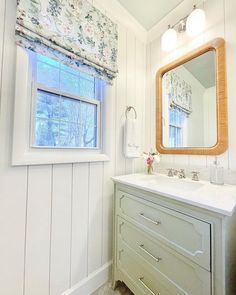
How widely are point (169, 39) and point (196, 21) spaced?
255mm

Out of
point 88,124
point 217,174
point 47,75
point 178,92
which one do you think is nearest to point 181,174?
point 217,174

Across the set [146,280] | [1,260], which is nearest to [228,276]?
[146,280]

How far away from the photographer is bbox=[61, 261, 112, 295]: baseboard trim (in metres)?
1.11

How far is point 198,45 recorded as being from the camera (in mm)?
1247

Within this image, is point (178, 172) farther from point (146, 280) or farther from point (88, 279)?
point (88, 279)

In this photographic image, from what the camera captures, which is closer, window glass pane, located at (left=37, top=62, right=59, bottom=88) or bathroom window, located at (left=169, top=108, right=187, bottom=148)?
window glass pane, located at (left=37, top=62, right=59, bottom=88)

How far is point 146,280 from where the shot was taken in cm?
96

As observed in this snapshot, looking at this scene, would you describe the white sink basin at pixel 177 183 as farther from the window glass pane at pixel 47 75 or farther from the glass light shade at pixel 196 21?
the glass light shade at pixel 196 21

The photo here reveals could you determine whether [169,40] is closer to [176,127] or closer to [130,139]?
[176,127]

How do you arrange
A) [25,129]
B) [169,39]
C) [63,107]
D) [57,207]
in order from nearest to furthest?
[25,129], [57,207], [63,107], [169,39]

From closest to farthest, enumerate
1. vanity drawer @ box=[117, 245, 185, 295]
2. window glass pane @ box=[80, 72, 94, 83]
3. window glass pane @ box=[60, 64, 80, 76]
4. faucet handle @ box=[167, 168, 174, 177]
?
vanity drawer @ box=[117, 245, 185, 295]
window glass pane @ box=[60, 64, 80, 76]
window glass pane @ box=[80, 72, 94, 83]
faucet handle @ box=[167, 168, 174, 177]

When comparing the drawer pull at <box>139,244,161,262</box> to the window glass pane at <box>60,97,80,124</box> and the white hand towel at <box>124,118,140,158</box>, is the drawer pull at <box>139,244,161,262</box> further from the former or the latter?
the window glass pane at <box>60,97,80,124</box>

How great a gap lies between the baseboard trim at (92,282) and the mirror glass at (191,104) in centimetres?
120

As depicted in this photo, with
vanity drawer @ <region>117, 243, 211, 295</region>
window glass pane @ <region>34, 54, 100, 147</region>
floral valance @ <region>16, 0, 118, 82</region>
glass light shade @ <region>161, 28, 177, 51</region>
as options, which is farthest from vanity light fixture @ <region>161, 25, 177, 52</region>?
vanity drawer @ <region>117, 243, 211, 295</region>
